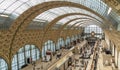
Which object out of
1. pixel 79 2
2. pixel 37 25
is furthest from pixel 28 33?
pixel 79 2

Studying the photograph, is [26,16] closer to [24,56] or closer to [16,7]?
[16,7]

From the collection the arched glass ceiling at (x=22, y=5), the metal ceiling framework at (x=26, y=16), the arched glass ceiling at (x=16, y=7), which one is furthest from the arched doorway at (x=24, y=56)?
the arched glass ceiling at (x=22, y=5)

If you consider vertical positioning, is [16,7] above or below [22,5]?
below

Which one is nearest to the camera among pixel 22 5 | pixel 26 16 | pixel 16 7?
pixel 16 7

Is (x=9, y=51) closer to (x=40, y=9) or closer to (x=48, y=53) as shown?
(x=40, y=9)

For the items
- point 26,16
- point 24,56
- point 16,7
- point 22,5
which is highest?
point 22,5

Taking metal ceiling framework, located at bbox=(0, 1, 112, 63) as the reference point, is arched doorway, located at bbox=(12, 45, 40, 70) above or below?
below

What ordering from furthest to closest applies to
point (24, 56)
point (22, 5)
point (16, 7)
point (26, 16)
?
point (24, 56)
point (26, 16)
point (22, 5)
point (16, 7)

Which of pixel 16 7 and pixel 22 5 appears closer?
pixel 16 7

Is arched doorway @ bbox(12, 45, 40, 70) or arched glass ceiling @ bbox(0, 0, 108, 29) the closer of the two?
arched glass ceiling @ bbox(0, 0, 108, 29)

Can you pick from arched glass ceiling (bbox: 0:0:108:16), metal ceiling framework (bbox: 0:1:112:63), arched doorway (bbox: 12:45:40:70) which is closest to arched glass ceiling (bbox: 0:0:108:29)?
arched glass ceiling (bbox: 0:0:108:16)

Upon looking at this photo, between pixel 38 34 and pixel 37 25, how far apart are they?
2418mm

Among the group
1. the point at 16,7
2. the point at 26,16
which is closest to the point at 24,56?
the point at 26,16

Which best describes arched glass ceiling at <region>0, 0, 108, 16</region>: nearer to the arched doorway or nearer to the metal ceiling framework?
the metal ceiling framework
